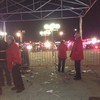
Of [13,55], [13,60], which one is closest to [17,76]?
[13,60]

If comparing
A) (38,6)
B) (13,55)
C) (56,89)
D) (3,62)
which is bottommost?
(56,89)

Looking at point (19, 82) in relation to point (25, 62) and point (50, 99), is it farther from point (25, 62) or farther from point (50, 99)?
point (25, 62)

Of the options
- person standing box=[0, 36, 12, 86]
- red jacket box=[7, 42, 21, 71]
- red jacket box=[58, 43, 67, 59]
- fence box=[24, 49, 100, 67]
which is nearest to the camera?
red jacket box=[7, 42, 21, 71]

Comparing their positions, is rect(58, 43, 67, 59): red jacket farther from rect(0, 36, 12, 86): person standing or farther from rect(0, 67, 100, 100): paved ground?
rect(0, 36, 12, 86): person standing

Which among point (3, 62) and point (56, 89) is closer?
point (56, 89)

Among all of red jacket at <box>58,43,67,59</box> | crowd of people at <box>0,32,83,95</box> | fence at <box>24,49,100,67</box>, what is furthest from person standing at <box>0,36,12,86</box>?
fence at <box>24,49,100,67</box>

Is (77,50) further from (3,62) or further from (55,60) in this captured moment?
(55,60)

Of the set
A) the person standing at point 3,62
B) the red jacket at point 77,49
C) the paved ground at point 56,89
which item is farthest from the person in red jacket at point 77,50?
the person standing at point 3,62

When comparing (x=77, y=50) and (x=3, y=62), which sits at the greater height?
(x=77, y=50)

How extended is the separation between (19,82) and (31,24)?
67.0 meters

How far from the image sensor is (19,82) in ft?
31.6

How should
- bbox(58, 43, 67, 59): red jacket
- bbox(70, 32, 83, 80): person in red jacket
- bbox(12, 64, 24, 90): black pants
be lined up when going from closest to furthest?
bbox(12, 64, 24, 90): black pants → bbox(70, 32, 83, 80): person in red jacket → bbox(58, 43, 67, 59): red jacket

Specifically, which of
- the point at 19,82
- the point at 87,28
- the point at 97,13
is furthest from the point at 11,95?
the point at 87,28

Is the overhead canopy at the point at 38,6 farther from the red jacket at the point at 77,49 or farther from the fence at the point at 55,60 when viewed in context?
the red jacket at the point at 77,49
